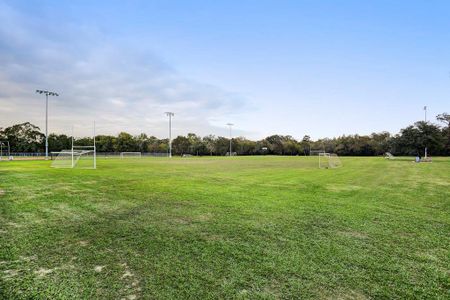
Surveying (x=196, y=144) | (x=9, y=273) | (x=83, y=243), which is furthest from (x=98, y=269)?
(x=196, y=144)

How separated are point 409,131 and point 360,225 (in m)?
50.5

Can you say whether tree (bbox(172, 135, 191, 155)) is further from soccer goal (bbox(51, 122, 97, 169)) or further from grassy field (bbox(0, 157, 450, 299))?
grassy field (bbox(0, 157, 450, 299))

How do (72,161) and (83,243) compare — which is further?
(72,161)

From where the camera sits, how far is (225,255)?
401 centimetres

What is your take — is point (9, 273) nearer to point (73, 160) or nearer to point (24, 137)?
point (73, 160)

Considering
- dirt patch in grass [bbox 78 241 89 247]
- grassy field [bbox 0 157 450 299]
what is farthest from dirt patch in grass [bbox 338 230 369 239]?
dirt patch in grass [bbox 78 241 89 247]

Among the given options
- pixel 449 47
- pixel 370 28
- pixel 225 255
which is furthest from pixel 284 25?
pixel 225 255

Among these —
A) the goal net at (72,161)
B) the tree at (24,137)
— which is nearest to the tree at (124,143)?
the tree at (24,137)

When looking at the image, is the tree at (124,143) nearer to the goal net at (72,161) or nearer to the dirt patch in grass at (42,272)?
the goal net at (72,161)

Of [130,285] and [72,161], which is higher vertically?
[72,161]

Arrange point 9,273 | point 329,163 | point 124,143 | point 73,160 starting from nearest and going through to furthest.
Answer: point 9,273, point 329,163, point 73,160, point 124,143

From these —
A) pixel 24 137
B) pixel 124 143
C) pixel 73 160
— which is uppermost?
pixel 24 137

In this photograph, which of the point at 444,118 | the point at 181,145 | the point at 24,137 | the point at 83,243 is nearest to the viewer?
the point at 83,243

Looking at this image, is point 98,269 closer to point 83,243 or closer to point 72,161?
point 83,243
